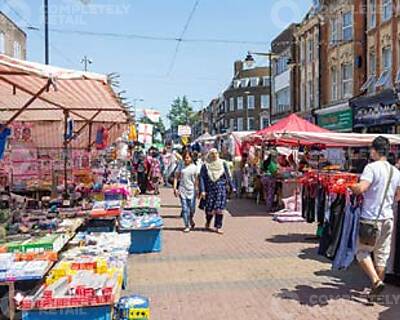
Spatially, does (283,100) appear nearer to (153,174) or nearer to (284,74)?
(284,74)

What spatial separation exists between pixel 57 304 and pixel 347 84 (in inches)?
983

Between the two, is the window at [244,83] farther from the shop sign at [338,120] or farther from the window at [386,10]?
the window at [386,10]

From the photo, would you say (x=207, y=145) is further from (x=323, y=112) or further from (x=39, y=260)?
(x=39, y=260)

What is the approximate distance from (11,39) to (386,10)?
Result: 22594 millimetres

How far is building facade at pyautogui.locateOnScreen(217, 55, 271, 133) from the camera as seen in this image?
78250 millimetres

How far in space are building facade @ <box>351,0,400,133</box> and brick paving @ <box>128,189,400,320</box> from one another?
13.0 metres

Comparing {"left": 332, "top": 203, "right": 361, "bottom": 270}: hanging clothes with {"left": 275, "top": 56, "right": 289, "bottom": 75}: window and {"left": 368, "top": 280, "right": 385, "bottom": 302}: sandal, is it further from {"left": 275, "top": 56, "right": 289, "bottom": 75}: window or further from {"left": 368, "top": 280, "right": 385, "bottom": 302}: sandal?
{"left": 275, "top": 56, "right": 289, "bottom": 75}: window

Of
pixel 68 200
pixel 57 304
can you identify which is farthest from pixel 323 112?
pixel 57 304

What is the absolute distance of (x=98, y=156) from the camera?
570 inches

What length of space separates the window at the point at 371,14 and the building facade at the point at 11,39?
754 inches

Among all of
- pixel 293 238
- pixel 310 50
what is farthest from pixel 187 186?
pixel 310 50

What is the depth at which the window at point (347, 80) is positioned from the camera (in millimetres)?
26516

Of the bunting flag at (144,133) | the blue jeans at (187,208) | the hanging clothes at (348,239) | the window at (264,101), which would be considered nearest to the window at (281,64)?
the bunting flag at (144,133)

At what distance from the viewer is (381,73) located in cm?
2297
